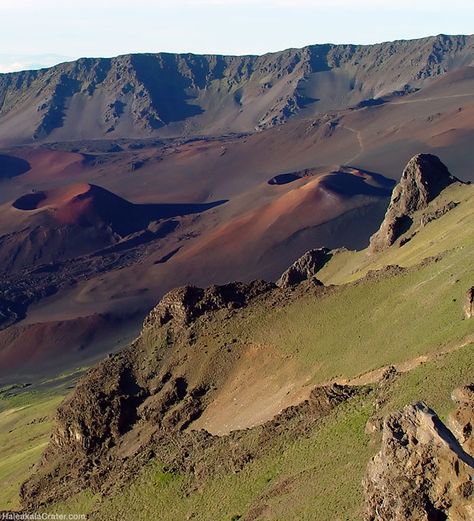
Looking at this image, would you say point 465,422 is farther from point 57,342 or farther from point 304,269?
point 57,342

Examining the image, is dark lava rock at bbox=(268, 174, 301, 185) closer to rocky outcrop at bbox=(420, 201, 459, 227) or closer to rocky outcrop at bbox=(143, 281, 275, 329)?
rocky outcrop at bbox=(420, 201, 459, 227)

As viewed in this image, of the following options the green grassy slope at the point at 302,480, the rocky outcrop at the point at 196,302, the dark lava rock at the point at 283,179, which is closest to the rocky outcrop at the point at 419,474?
the green grassy slope at the point at 302,480

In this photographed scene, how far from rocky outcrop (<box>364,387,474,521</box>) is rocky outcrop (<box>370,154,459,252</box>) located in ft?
184

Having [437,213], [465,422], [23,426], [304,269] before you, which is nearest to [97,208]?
[304,269]

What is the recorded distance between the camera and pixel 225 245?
143m

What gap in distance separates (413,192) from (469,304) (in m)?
44.5

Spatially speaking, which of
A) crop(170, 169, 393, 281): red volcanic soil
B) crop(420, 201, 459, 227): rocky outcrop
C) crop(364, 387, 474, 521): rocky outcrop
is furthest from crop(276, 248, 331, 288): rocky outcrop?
crop(364, 387, 474, 521): rocky outcrop

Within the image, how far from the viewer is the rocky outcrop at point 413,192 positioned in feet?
263

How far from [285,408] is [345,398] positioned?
14.6 ft

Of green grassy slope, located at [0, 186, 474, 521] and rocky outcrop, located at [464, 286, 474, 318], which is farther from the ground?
rocky outcrop, located at [464, 286, 474, 318]

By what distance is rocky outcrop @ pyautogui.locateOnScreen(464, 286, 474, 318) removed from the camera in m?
40.7

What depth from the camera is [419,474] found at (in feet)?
77.5

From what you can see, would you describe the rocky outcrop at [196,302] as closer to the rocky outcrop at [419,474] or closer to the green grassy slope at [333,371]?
the green grassy slope at [333,371]

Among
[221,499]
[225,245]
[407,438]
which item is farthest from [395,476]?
[225,245]
